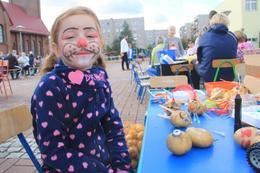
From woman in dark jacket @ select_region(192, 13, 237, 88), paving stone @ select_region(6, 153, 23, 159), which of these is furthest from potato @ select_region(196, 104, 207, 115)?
woman in dark jacket @ select_region(192, 13, 237, 88)

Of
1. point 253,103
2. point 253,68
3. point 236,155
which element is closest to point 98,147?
point 236,155

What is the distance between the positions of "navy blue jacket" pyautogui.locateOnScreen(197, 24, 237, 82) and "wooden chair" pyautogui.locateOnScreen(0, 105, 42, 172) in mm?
3393

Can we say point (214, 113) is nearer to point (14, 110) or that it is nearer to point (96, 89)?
point (96, 89)

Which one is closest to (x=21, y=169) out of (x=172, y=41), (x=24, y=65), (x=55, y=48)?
(x=55, y=48)

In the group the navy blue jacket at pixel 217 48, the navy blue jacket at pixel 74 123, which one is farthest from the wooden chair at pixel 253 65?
the navy blue jacket at pixel 217 48

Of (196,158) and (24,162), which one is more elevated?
(196,158)

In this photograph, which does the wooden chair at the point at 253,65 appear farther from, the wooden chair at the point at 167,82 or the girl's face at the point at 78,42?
the girl's face at the point at 78,42

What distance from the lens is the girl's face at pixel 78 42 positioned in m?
1.54

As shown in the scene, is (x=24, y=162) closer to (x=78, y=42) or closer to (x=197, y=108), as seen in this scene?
(x=197, y=108)

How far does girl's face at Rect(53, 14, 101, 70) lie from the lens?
1.54m

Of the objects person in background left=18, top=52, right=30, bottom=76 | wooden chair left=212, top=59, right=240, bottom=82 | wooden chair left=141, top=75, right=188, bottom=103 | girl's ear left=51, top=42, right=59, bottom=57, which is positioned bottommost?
person in background left=18, top=52, right=30, bottom=76

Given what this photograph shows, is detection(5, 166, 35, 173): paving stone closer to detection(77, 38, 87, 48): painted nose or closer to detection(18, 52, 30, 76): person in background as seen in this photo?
detection(77, 38, 87, 48): painted nose

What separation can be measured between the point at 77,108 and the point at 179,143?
45 centimetres

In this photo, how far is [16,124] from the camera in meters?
2.03
